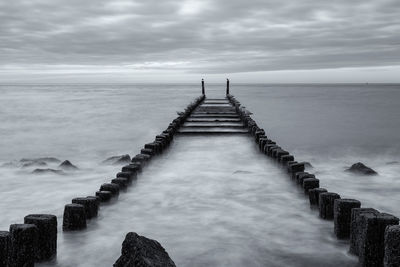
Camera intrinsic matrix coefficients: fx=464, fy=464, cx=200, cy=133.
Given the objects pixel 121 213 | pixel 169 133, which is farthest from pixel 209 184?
pixel 169 133

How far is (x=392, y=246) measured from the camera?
10.2 feet

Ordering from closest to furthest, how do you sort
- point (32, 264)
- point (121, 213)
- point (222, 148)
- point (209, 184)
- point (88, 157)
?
point (32, 264) < point (121, 213) < point (209, 184) < point (222, 148) < point (88, 157)

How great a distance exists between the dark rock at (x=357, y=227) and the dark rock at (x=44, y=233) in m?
2.53

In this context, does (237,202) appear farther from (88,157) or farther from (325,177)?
(88,157)

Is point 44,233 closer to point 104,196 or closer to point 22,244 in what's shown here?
point 22,244

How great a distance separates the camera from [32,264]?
359cm

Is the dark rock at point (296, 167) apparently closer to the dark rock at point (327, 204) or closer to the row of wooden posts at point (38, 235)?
the dark rock at point (327, 204)

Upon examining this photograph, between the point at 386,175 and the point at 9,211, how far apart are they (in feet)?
28.9

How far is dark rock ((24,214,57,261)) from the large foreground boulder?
3.31 feet

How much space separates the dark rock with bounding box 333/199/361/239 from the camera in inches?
173

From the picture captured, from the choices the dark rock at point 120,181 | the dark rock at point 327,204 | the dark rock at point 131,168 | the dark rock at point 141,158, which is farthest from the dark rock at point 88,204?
the dark rock at point 141,158

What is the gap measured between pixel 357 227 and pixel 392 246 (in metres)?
0.76

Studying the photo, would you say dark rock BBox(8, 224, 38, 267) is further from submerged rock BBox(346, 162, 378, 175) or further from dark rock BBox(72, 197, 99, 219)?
submerged rock BBox(346, 162, 378, 175)

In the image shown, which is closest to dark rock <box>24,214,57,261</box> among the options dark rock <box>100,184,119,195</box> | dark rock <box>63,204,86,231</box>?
dark rock <box>63,204,86,231</box>
